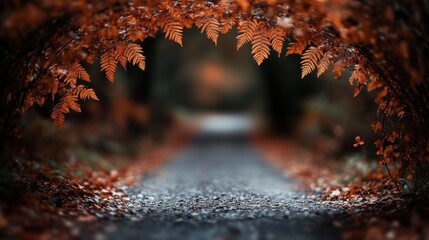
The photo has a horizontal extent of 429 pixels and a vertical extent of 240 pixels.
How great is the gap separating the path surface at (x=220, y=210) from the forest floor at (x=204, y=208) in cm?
1

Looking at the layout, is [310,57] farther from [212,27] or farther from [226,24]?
[212,27]

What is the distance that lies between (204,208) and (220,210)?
30cm

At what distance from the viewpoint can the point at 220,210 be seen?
5.98m

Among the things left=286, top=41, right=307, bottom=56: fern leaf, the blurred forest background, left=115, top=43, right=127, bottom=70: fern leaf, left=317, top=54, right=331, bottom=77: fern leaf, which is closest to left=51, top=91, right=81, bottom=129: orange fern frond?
the blurred forest background

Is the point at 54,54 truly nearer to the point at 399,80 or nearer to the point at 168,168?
the point at 399,80

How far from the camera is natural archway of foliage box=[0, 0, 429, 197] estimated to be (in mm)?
4414

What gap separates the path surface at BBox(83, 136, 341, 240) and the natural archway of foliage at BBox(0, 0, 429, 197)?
1.56m

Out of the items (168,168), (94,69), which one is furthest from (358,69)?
(94,69)

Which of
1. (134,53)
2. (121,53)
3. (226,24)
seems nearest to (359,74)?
(226,24)

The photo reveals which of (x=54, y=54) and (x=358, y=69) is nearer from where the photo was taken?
(x=54, y=54)

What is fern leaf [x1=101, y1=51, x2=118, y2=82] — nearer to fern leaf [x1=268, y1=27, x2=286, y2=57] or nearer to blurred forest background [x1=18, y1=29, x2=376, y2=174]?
blurred forest background [x1=18, y1=29, x2=376, y2=174]

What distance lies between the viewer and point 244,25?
553cm

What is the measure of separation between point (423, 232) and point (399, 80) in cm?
179

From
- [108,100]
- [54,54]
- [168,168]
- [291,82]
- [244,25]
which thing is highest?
[291,82]
